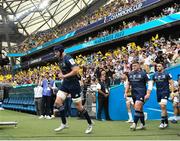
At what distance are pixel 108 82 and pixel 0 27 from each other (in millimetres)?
43471

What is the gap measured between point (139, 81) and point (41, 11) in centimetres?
4459

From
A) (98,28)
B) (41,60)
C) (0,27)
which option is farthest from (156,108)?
(0,27)

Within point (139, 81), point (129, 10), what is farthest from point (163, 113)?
point (129, 10)

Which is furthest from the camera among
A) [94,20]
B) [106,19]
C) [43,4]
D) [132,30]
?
[43,4]

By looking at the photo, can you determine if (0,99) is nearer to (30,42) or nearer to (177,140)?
(177,140)

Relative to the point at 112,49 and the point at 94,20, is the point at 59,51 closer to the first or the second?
the point at 112,49

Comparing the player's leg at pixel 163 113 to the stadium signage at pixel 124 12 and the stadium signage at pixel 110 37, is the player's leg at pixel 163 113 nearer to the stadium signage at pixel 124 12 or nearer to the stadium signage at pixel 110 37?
the stadium signage at pixel 124 12

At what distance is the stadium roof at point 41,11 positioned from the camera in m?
52.0

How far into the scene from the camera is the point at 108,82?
16.6 metres

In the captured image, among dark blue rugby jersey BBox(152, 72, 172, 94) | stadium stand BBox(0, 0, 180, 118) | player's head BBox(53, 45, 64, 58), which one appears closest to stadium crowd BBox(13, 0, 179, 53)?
stadium stand BBox(0, 0, 180, 118)

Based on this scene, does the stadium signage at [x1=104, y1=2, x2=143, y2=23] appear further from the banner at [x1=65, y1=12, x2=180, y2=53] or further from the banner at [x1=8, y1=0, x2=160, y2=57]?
the banner at [x1=65, y1=12, x2=180, y2=53]

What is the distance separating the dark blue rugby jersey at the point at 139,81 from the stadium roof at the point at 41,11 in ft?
130

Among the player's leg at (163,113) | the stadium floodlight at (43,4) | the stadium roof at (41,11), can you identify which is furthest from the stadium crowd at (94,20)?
the player's leg at (163,113)

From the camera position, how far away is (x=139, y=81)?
1077cm
